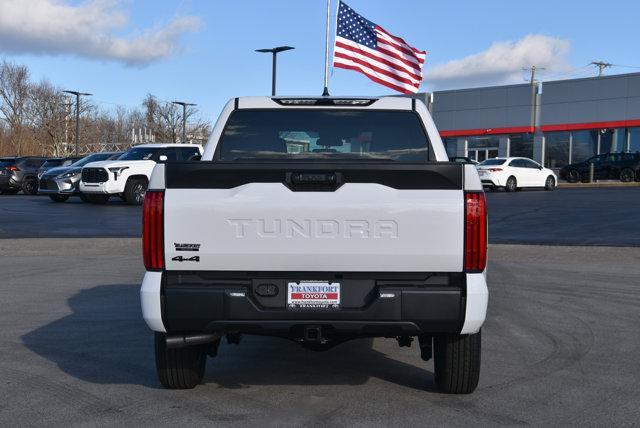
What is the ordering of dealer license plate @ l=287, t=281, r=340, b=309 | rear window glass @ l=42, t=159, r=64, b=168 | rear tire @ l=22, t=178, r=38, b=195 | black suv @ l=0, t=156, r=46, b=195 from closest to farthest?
dealer license plate @ l=287, t=281, r=340, b=309
rear window glass @ l=42, t=159, r=64, b=168
black suv @ l=0, t=156, r=46, b=195
rear tire @ l=22, t=178, r=38, b=195

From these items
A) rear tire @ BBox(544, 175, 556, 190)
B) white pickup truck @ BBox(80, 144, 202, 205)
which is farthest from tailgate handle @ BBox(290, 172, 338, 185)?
rear tire @ BBox(544, 175, 556, 190)

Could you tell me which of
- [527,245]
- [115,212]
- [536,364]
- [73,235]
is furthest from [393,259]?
[115,212]

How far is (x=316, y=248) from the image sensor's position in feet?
15.4

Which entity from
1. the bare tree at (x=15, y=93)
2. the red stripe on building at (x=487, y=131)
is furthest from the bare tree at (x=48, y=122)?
the red stripe on building at (x=487, y=131)

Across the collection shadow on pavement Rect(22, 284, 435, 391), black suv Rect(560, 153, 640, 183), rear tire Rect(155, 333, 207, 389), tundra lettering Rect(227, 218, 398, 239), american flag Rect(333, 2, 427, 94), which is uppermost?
american flag Rect(333, 2, 427, 94)

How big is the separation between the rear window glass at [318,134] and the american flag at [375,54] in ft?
41.3

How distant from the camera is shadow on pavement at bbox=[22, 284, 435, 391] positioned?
19.1 feet

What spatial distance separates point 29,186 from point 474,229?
3360cm

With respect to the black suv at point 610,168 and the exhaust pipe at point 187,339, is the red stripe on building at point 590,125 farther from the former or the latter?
the exhaust pipe at point 187,339

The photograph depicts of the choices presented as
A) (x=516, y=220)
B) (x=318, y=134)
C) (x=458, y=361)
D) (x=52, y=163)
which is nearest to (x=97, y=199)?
(x=52, y=163)

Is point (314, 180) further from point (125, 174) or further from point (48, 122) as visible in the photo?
point (48, 122)

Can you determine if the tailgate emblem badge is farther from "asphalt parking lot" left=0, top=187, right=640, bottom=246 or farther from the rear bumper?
"asphalt parking lot" left=0, top=187, right=640, bottom=246

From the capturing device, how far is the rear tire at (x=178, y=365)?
208 inches

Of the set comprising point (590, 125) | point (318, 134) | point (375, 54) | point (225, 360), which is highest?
point (590, 125)
